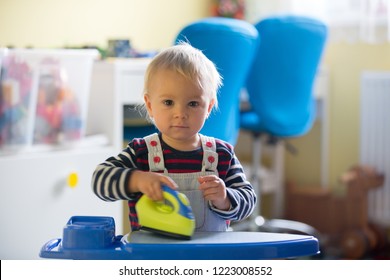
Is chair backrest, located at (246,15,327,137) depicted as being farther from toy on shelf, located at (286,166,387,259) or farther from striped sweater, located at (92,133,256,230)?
striped sweater, located at (92,133,256,230)

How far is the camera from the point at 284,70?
1946 mm

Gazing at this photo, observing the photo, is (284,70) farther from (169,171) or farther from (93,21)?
(169,171)

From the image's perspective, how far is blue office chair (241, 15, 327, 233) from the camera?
6.28ft

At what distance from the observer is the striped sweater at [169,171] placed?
71 cm

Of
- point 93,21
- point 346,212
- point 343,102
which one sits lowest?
point 346,212

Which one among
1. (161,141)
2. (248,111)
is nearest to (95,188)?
(161,141)

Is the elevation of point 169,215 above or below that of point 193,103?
below

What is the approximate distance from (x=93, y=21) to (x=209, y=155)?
1006 millimetres

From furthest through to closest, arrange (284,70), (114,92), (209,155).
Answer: (284,70) < (114,92) < (209,155)

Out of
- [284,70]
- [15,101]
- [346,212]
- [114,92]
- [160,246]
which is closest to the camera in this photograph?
[160,246]

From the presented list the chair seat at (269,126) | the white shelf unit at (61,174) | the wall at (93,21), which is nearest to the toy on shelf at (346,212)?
the chair seat at (269,126)

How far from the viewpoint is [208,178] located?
27.6 inches

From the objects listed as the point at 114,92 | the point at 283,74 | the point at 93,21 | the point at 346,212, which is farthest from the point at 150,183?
the point at 346,212
